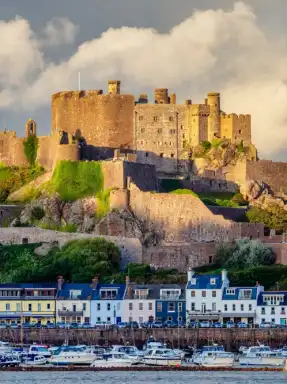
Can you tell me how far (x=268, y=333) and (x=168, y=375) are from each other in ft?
37.1

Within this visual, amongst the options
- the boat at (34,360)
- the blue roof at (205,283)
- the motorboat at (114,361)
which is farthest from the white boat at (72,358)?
the blue roof at (205,283)

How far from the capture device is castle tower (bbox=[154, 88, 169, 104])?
144 meters

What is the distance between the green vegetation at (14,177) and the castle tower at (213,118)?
1411cm

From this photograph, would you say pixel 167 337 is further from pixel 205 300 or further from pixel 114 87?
pixel 114 87

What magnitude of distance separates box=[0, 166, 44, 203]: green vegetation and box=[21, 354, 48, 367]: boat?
107 ft

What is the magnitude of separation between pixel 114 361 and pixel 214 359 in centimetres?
559

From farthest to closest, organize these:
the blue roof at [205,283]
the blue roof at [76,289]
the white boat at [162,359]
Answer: the blue roof at [76,289], the blue roof at [205,283], the white boat at [162,359]

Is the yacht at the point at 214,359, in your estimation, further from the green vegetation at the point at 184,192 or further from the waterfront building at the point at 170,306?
the green vegetation at the point at 184,192

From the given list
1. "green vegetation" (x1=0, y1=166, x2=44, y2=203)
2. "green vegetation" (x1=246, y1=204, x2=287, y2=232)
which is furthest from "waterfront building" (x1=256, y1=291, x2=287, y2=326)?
"green vegetation" (x1=0, y1=166, x2=44, y2=203)

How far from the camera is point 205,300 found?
11475 cm

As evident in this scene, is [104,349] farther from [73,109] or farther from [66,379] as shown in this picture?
[73,109]

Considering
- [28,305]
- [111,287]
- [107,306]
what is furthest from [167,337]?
[28,305]

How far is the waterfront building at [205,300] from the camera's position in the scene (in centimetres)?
11438

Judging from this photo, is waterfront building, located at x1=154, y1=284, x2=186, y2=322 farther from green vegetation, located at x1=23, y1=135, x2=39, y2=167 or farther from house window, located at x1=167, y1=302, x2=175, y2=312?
green vegetation, located at x1=23, y1=135, x2=39, y2=167
